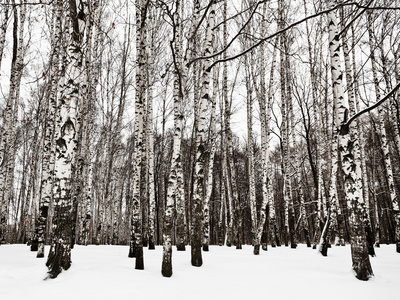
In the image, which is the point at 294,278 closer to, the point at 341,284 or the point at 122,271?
the point at 341,284

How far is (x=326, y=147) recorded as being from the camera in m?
15.3

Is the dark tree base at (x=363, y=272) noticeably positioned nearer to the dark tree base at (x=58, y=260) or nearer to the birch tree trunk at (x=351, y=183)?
the birch tree trunk at (x=351, y=183)

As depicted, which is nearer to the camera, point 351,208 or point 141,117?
point 351,208

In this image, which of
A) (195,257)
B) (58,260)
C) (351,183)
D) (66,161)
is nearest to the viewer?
(58,260)

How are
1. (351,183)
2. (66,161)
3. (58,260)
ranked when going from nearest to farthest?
(58,260) → (66,161) → (351,183)

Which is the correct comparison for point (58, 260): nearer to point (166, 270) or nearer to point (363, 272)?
point (166, 270)

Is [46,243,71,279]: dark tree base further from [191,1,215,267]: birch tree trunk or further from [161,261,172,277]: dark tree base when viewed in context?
[191,1,215,267]: birch tree trunk

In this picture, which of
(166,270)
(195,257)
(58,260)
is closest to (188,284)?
(166,270)

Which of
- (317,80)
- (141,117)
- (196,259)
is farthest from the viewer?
(317,80)

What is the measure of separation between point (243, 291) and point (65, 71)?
517 cm

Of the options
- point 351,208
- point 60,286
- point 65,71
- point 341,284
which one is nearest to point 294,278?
point 341,284

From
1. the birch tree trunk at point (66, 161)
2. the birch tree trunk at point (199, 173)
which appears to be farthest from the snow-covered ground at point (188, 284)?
the birch tree trunk at point (199, 173)

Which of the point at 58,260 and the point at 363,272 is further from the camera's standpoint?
the point at 363,272

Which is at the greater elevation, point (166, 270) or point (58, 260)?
point (58, 260)
